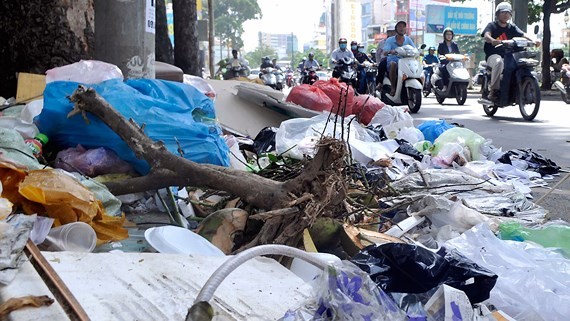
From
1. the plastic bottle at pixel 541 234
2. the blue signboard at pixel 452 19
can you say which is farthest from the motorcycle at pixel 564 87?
the blue signboard at pixel 452 19

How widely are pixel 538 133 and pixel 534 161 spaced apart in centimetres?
259

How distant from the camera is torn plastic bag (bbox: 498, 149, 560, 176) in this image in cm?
509

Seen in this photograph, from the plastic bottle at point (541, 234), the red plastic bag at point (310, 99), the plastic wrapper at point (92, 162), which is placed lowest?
the plastic bottle at point (541, 234)

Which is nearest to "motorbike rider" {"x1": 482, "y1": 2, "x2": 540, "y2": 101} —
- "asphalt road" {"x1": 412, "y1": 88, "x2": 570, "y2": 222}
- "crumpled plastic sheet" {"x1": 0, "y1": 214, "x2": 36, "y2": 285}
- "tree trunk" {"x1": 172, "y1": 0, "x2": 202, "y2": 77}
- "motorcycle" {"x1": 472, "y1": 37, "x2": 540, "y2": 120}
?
"motorcycle" {"x1": 472, "y1": 37, "x2": 540, "y2": 120}

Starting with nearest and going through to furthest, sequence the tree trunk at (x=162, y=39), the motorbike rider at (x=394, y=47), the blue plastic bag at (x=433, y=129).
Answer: the blue plastic bag at (x=433, y=129), the tree trunk at (x=162, y=39), the motorbike rider at (x=394, y=47)

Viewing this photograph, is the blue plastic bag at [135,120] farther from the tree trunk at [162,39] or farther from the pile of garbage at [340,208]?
the tree trunk at [162,39]

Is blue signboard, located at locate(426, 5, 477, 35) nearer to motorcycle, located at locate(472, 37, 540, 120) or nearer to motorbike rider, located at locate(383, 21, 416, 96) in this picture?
motorbike rider, located at locate(383, 21, 416, 96)

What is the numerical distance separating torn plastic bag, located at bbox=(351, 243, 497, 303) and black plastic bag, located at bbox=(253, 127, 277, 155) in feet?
9.48

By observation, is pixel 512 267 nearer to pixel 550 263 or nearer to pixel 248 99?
pixel 550 263

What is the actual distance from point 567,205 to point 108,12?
315 cm

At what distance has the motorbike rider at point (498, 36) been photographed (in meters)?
9.84

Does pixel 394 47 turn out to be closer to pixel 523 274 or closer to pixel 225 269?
pixel 523 274

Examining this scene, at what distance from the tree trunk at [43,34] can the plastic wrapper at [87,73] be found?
0.51 m

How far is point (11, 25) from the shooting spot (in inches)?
184
